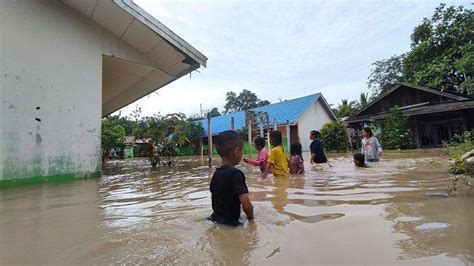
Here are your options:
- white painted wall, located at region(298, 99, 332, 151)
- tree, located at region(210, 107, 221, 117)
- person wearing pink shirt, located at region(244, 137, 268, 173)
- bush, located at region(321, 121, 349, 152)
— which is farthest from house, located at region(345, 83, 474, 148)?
tree, located at region(210, 107, 221, 117)

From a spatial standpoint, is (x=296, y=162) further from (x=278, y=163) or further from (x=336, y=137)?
(x=336, y=137)

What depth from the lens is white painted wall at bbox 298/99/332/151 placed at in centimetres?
2761

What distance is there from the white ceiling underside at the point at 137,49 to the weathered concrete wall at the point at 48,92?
469mm

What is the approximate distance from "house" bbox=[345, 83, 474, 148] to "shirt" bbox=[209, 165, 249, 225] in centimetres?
1915

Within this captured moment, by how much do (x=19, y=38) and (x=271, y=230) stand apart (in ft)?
23.0

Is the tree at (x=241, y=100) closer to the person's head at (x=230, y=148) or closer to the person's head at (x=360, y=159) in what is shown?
the person's head at (x=360, y=159)

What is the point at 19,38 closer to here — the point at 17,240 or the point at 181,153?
the point at 17,240

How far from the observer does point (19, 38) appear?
7180mm

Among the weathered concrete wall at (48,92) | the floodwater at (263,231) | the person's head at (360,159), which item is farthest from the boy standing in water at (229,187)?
the person's head at (360,159)

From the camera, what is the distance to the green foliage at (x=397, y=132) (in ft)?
67.7

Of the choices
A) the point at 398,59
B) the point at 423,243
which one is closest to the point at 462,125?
the point at 398,59

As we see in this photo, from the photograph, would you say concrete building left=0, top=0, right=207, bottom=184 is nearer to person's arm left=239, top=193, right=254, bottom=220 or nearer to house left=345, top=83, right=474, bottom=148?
person's arm left=239, top=193, right=254, bottom=220

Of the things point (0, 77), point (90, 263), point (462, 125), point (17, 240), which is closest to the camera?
point (90, 263)

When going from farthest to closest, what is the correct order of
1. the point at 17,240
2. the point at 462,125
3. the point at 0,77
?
the point at 462,125 < the point at 0,77 < the point at 17,240
